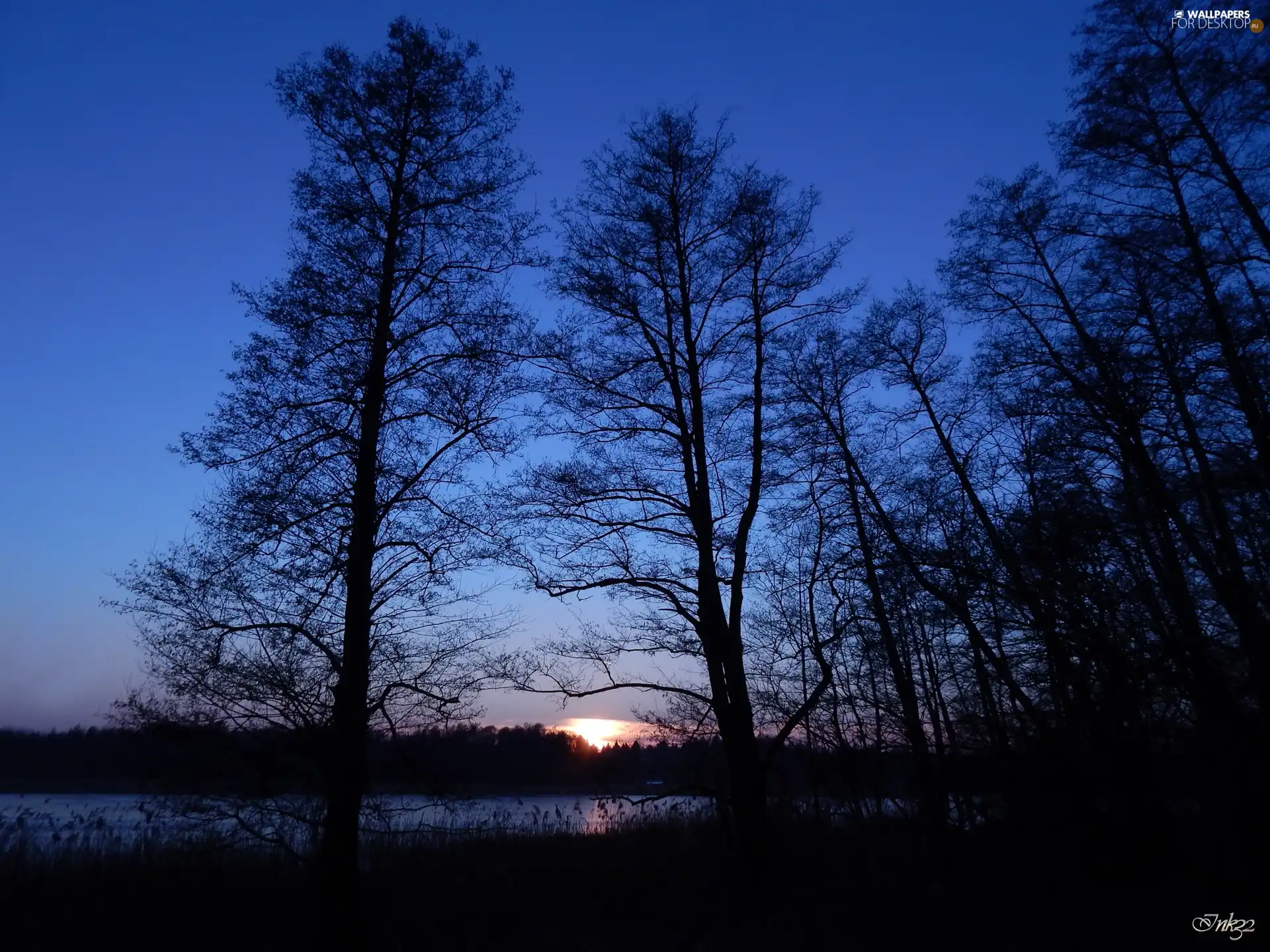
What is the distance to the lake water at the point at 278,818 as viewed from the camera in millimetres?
8242

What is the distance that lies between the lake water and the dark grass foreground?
0.65 meters

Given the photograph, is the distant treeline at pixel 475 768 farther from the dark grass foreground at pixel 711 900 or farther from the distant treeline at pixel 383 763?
the dark grass foreground at pixel 711 900

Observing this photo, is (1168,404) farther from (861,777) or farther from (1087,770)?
(861,777)

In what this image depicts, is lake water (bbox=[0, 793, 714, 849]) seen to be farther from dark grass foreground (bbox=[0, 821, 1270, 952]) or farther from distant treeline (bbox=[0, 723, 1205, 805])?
dark grass foreground (bbox=[0, 821, 1270, 952])

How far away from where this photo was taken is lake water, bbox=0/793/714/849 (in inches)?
324

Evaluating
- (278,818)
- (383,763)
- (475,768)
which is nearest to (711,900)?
(475,768)

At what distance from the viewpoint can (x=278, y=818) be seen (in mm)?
8422

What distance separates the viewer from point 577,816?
15719mm

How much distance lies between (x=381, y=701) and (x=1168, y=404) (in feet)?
39.2

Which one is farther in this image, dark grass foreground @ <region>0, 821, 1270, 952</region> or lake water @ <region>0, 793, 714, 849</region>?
lake water @ <region>0, 793, 714, 849</region>

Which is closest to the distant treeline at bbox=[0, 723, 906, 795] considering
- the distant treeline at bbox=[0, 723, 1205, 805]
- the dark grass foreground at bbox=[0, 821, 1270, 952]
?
the distant treeline at bbox=[0, 723, 1205, 805]

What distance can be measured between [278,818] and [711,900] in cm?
587

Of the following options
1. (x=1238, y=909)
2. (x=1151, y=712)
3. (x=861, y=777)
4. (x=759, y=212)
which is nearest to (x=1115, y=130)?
(x=759, y=212)

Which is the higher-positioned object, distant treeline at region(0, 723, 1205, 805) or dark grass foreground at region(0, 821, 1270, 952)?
distant treeline at region(0, 723, 1205, 805)
